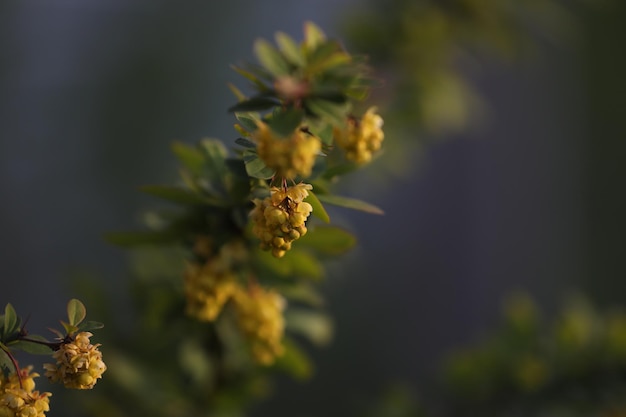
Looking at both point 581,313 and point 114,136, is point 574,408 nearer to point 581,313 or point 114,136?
point 581,313

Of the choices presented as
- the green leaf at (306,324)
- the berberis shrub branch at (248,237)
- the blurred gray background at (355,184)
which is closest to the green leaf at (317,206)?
the berberis shrub branch at (248,237)

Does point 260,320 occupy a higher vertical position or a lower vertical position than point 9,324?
higher

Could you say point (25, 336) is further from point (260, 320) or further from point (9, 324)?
point (260, 320)

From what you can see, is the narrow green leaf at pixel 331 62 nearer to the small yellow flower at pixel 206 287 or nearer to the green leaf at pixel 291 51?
the green leaf at pixel 291 51

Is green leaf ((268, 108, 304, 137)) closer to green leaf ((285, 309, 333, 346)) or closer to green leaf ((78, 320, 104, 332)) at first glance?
green leaf ((78, 320, 104, 332))

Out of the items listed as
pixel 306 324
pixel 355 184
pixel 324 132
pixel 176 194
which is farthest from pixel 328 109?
pixel 355 184

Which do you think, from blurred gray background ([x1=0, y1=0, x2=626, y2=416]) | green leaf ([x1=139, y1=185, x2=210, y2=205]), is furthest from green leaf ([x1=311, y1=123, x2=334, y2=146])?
blurred gray background ([x1=0, y1=0, x2=626, y2=416])
